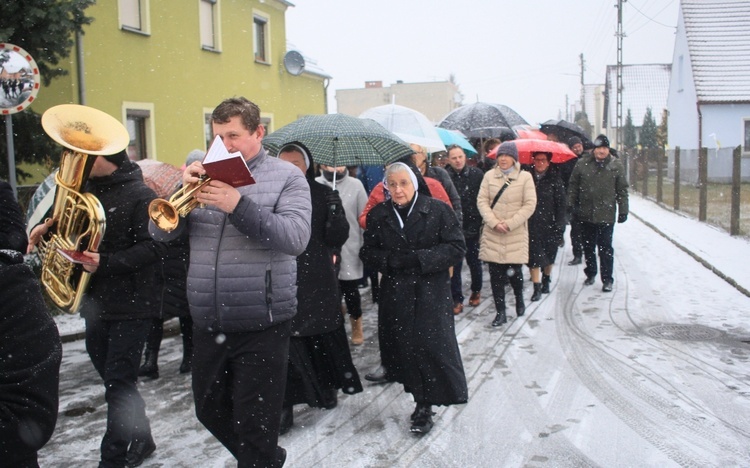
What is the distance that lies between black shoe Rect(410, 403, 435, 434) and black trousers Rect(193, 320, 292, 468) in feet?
5.34

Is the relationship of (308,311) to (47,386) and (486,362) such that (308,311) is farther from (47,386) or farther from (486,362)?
(47,386)

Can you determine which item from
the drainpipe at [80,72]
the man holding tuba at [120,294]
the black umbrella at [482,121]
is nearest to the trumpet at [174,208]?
the man holding tuba at [120,294]

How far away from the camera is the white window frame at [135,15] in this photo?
1426 centimetres

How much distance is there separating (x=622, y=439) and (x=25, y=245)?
3662 mm

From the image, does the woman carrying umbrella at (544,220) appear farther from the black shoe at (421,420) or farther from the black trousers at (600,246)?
the black shoe at (421,420)

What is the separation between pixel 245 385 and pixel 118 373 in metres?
1.15

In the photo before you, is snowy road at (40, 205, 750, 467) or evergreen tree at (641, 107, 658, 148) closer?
snowy road at (40, 205, 750, 467)

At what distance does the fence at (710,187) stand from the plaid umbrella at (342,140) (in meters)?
10.2

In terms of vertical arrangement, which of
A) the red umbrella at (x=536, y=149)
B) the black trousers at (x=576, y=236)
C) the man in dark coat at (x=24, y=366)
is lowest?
the black trousers at (x=576, y=236)

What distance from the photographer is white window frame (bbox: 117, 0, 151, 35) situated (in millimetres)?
14258

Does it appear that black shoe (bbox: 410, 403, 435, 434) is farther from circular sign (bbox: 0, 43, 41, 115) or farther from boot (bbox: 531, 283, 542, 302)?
circular sign (bbox: 0, 43, 41, 115)

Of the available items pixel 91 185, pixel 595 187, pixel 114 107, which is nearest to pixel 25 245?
pixel 91 185

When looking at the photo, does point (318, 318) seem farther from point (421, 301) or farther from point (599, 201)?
point (599, 201)

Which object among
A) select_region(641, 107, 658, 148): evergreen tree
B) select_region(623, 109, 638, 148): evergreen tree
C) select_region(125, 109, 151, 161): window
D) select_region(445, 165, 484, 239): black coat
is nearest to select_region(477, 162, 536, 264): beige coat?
select_region(445, 165, 484, 239): black coat
